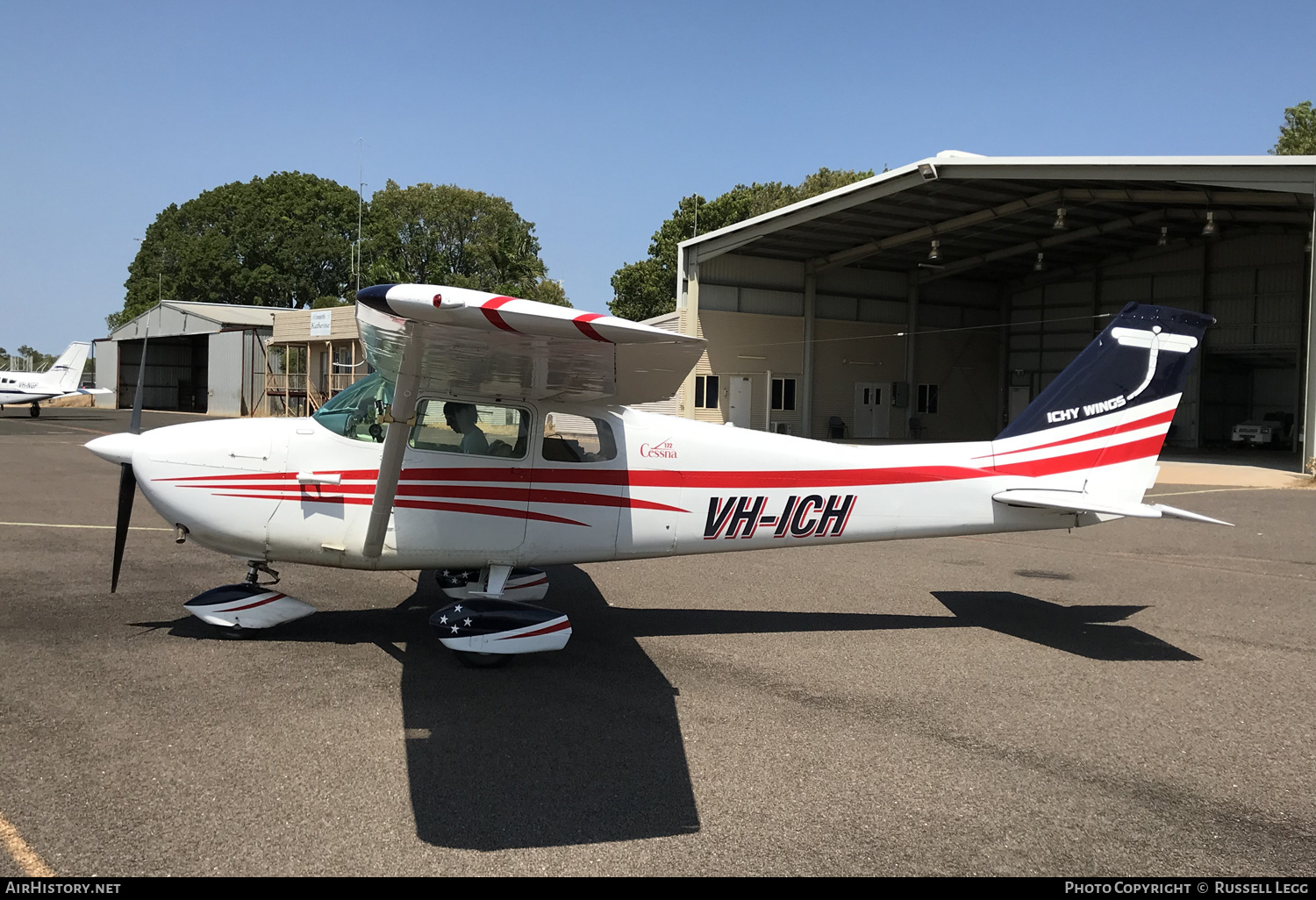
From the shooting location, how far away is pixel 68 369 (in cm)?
4594

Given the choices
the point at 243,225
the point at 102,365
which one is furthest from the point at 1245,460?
the point at 243,225

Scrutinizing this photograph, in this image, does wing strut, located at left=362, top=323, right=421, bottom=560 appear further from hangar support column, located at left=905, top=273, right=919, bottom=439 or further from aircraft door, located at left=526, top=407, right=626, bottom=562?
hangar support column, located at left=905, top=273, right=919, bottom=439

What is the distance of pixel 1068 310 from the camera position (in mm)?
38000

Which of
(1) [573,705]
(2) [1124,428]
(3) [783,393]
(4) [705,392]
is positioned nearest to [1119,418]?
(2) [1124,428]

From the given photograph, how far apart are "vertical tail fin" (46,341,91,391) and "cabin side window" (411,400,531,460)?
4862 centimetres

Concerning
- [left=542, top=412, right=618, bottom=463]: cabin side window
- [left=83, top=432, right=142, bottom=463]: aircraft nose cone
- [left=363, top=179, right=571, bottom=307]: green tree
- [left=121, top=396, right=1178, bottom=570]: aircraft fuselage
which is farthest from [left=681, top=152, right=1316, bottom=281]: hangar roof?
[left=363, top=179, right=571, bottom=307]: green tree

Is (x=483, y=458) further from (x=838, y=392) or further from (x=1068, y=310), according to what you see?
(x=1068, y=310)

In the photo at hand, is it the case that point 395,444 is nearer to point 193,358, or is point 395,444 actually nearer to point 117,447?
point 117,447

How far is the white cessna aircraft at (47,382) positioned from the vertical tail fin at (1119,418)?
157 feet

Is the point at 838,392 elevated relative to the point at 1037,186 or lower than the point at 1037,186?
lower

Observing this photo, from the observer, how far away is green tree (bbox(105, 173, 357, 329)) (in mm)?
68312

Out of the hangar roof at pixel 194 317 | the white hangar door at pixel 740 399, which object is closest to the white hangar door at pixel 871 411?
the white hangar door at pixel 740 399

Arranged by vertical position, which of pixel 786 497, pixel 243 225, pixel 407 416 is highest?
pixel 243 225
